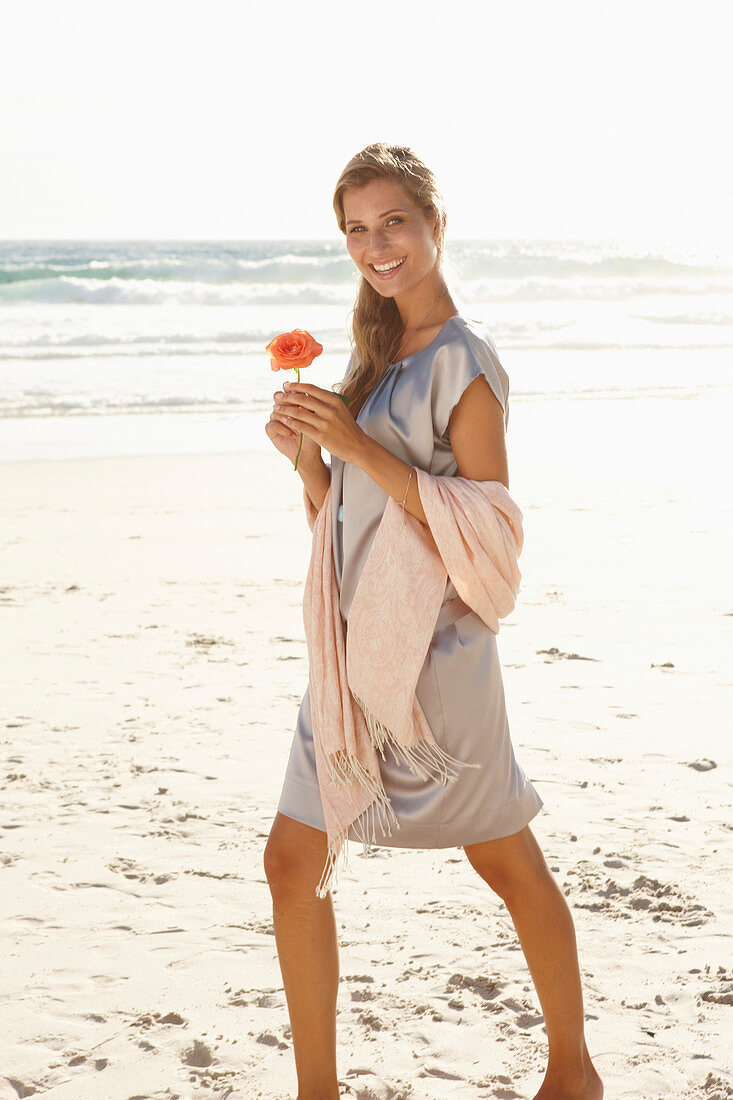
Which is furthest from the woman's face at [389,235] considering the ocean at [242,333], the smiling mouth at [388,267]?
the ocean at [242,333]

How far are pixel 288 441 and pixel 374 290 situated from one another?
383mm

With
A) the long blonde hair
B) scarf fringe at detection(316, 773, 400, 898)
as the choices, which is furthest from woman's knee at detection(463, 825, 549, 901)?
the long blonde hair

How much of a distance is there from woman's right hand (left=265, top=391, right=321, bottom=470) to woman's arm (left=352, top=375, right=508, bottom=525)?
20 centimetres

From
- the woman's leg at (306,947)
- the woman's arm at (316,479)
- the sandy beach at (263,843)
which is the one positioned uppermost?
the woman's arm at (316,479)

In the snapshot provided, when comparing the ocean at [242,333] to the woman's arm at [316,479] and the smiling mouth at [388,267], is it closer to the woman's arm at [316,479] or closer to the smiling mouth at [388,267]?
the smiling mouth at [388,267]

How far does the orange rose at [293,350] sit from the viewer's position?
2301 mm

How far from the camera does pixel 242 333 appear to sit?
19875 mm

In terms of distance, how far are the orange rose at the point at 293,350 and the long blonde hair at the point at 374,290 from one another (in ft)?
0.44

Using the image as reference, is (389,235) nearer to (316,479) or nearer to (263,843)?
(316,479)

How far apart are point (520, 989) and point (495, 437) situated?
148 cm

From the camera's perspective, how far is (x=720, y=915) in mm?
3139

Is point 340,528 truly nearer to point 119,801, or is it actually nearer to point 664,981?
point 664,981

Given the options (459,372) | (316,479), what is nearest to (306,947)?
(316,479)

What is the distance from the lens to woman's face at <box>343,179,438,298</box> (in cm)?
227
